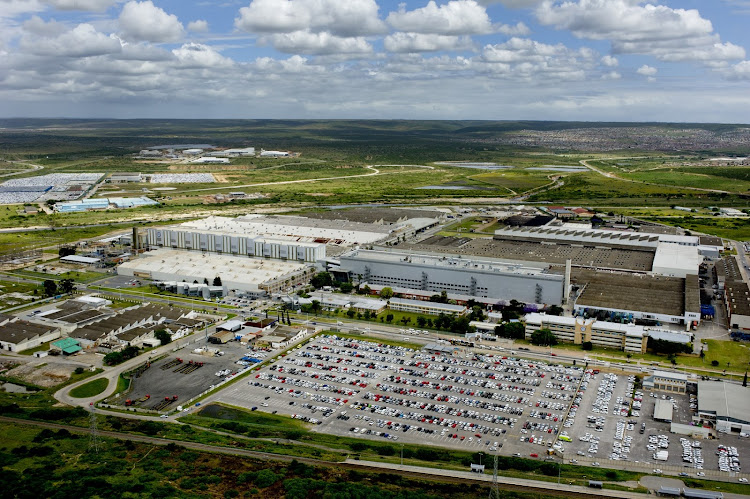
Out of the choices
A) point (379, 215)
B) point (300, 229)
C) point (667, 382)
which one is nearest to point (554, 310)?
point (667, 382)

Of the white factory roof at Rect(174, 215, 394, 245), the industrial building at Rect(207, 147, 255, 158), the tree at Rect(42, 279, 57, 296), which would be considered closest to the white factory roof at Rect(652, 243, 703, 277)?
the white factory roof at Rect(174, 215, 394, 245)

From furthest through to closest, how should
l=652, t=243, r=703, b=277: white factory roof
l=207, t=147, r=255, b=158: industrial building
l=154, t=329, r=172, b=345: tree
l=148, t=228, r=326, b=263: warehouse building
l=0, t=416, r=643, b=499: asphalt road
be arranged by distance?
l=207, t=147, r=255, b=158: industrial building → l=148, t=228, r=326, b=263: warehouse building → l=652, t=243, r=703, b=277: white factory roof → l=154, t=329, r=172, b=345: tree → l=0, t=416, r=643, b=499: asphalt road

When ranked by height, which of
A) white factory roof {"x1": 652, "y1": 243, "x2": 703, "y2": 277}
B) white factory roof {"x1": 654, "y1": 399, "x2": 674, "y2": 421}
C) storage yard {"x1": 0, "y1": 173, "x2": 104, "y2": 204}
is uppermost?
storage yard {"x1": 0, "y1": 173, "x2": 104, "y2": 204}

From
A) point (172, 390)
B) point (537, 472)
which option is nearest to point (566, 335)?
point (537, 472)

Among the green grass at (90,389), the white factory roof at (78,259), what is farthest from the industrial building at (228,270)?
the green grass at (90,389)

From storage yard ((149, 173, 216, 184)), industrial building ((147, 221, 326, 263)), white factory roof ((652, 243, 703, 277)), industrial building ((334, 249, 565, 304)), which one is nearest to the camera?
industrial building ((334, 249, 565, 304))

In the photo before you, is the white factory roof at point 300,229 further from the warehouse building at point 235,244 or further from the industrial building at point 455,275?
the industrial building at point 455,275

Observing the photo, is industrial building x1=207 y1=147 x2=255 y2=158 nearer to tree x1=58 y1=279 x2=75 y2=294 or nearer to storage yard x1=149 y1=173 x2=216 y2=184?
storage yard x1=149 y1=173 x2=216 y2=184
